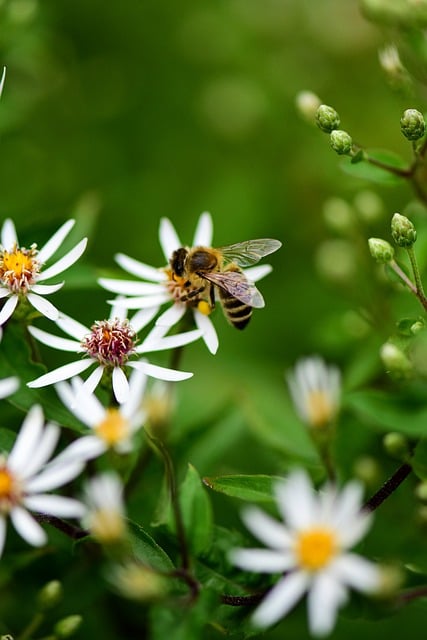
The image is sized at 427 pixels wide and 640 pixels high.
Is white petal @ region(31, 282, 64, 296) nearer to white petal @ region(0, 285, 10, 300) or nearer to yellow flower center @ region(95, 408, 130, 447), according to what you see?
white petal @ region(0, 285, 10, 300)

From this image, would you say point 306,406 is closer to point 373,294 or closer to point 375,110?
point 373,294

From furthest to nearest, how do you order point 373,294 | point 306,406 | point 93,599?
point 373,294 < point 93,599 < point 306,406

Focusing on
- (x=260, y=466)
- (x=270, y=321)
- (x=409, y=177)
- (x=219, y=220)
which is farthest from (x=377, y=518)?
(x=219, y=220)

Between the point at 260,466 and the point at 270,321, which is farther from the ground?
the point at 270,321

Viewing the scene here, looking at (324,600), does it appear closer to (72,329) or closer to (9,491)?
(9,491)

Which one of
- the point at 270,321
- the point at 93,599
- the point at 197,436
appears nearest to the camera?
the point at 93,599

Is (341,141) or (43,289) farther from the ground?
(341,141)

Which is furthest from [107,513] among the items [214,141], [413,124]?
[214,141]
